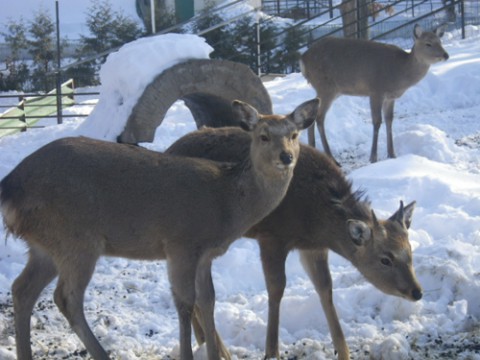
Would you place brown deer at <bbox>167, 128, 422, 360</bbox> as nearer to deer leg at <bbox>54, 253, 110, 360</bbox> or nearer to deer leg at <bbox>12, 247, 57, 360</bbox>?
deer leg at <bbox>54, 253, 110, 360</bbox>

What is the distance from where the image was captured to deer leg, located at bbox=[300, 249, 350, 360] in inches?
255

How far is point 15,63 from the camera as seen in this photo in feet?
114

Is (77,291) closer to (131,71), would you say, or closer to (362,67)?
(131,71)

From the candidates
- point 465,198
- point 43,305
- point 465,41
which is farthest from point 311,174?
point 465,41

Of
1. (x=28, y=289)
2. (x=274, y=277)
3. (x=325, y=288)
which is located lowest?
(x=325, y=288)

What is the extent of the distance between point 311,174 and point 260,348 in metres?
1.39

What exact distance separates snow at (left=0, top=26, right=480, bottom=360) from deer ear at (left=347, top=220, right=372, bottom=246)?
2.40 feet

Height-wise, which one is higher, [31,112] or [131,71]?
[131,71]

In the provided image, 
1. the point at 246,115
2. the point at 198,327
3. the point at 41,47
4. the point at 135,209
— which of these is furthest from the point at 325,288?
the point at 41,47

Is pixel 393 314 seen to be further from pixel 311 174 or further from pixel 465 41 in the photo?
pixel 465 41

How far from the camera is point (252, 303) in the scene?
748cm

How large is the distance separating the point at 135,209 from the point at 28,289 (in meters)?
0.96

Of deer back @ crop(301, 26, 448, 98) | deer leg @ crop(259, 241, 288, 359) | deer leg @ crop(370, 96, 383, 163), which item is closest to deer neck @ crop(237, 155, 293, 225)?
deer leg @ crop(259, 241, 288, 359)

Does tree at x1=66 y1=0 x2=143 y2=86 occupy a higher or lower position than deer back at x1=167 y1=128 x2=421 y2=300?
higher
